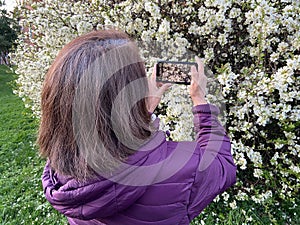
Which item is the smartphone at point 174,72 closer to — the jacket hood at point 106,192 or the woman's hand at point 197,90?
the woman's hand at point 197,90

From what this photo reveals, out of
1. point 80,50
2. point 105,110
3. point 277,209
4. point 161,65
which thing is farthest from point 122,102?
point 277,209

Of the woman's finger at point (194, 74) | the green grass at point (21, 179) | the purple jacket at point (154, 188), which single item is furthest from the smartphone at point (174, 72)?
the green grass at point (21, 179)

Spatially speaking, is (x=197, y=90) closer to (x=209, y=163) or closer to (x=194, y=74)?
(x=194, y=74)

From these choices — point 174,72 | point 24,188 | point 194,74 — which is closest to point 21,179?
point 24,188

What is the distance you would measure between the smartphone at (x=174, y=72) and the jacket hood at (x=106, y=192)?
0.60 m

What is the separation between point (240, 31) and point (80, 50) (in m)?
1.80

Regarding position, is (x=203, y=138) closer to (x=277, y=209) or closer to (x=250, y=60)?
(x=250, y=60)

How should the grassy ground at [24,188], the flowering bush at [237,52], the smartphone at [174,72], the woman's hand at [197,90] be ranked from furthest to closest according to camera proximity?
1. the grassy ground at [24,188]
2. the flowering bush at [237,52]
3. the smartphone at [174,72]
4. the woman's hand at [197,90]

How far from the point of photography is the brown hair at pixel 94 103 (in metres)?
0.97

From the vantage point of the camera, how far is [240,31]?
243 centimetres

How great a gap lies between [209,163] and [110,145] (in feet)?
1.29

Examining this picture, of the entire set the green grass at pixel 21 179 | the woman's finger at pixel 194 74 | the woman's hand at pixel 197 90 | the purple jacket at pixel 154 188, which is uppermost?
Answer: the woman's finger at pixel 194 74

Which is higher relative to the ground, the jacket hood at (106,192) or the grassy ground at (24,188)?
the jacket hood at (106,192)

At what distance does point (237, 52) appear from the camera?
8.16 ft
